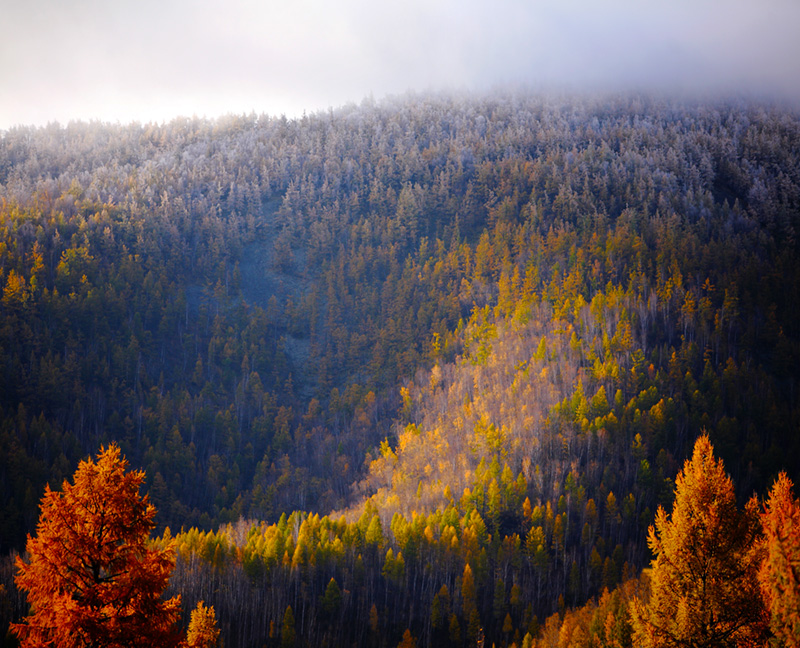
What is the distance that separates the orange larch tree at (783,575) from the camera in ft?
56.3

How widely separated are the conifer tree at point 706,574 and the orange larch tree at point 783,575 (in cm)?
62

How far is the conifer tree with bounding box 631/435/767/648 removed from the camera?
18422 millimetres

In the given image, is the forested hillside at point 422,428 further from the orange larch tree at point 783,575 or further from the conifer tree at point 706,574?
the orange larch tree at point 783,575

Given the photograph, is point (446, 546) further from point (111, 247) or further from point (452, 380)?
point (111, 247)

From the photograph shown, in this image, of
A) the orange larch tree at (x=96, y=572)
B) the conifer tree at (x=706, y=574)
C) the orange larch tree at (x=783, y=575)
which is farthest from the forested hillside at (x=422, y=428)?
the orange larch tree at (x=96, y=572)

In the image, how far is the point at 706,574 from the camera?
19000 millimetres

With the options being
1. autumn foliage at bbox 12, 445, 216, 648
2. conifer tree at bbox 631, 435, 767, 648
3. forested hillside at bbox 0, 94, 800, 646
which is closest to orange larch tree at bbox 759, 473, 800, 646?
conifer tree at bbox 631, 435, 767, 648

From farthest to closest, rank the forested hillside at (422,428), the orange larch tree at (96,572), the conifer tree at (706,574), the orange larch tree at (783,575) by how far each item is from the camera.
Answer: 1. the forested hillside at (422,428)
2. the conifer tree at (706,574)
3. the orange larch tree at (783,575)
4. the orange larch tree at (96,572)

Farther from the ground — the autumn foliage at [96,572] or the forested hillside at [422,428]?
the autumn foliage at [96,572]

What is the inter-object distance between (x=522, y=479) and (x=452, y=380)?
59316 mm

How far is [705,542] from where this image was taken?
19.0 metres

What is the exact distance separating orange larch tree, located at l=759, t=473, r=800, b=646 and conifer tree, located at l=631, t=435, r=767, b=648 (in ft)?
2.03

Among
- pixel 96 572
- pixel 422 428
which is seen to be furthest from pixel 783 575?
pixel 422 428

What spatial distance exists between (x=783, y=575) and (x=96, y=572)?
19165mm
